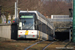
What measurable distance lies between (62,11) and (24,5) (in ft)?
60.4

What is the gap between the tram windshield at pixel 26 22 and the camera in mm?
22062

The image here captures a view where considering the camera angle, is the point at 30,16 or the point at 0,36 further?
the point at 30,16

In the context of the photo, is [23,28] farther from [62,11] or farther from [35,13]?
[62,11]

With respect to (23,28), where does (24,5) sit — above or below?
above

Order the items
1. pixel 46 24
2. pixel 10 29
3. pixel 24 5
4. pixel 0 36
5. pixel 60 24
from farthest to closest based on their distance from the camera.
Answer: pixel 60 24 < pixel 24 5 < pixel 46 24 < pixel 10 29 < pixel 0 36

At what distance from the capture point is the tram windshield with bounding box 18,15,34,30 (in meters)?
22.1

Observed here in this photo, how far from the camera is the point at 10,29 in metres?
20.7

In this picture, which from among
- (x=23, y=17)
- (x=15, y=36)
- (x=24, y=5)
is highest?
(x=24, y=5)

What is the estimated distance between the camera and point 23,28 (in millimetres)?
22188

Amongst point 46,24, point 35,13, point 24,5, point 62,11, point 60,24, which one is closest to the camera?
point 35,13

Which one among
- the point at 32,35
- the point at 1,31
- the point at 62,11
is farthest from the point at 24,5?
the point at 62,11

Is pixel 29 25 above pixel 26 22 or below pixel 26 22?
below

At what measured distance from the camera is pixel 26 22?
2222cm

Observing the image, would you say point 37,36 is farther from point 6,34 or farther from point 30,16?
point 6,34
